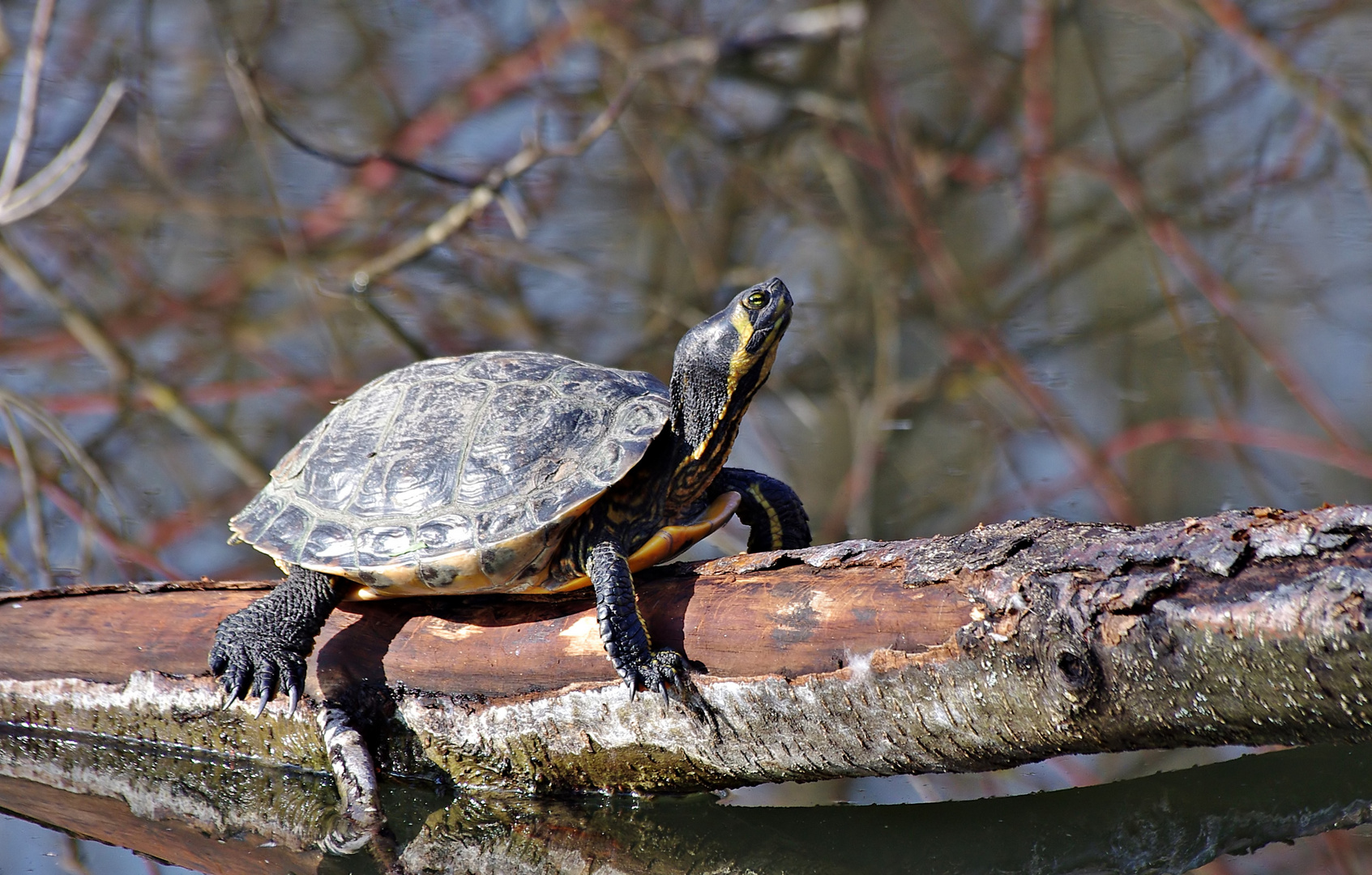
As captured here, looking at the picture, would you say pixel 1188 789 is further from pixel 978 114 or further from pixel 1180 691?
pixel 978 114

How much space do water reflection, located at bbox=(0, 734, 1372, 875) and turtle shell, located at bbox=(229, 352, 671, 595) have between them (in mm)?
479

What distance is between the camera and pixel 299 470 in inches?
95.6

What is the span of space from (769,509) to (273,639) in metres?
1.13

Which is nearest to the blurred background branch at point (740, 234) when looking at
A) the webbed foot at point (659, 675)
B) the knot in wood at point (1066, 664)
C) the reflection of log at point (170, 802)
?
the reflection of log at point (170, 802)

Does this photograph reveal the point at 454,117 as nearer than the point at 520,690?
No

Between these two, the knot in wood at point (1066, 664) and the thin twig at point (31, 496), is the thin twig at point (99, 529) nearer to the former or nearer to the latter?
the thin twig at point (31, 496)

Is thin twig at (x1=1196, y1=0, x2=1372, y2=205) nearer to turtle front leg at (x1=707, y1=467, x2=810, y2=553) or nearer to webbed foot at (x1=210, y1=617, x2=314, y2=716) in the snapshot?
turtle front leg at (x1=707, y1=467, x2=810, y2=553)

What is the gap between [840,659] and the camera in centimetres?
188

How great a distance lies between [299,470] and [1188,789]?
1.99m

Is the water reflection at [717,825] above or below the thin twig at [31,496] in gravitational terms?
below

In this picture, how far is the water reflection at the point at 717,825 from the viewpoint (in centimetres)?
194

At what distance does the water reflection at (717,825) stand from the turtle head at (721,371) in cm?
72

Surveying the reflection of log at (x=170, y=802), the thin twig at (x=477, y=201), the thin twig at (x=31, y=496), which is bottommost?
the reflection of log at (x=170, y=802)

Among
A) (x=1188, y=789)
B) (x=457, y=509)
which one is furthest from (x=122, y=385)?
(x=1188, y=789)
